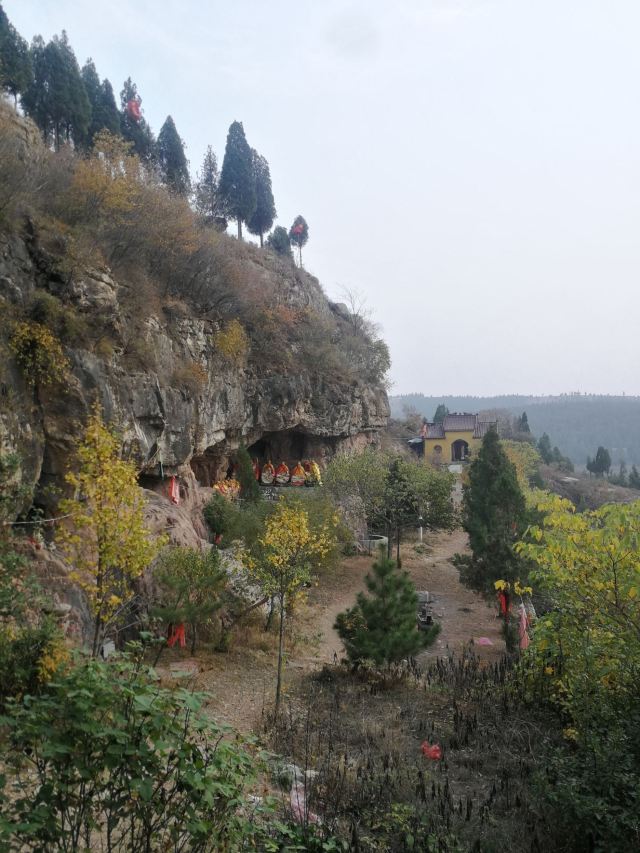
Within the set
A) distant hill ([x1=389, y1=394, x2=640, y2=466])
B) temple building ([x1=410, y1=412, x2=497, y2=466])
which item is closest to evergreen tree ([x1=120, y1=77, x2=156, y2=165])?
temple building ([x1=410, y1=412, x2=497, y2=466])

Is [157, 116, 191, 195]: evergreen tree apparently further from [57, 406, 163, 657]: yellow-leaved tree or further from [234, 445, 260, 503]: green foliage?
[57, 406, 163, 657]: yellow-leaved tree

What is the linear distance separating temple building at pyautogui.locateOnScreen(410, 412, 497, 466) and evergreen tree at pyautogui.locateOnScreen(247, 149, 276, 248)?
24.9 metres

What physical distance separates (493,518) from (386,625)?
7.86 m

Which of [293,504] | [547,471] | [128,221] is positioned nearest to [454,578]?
[293,504]

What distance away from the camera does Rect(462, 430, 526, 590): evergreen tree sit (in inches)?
674

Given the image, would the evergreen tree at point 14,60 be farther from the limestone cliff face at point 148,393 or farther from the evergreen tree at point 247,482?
the evergreen tree at point 247,482

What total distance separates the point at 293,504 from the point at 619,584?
40.1 ft

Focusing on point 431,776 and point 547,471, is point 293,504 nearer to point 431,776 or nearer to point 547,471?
point 431,776

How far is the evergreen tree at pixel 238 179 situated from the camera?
39.8 metres

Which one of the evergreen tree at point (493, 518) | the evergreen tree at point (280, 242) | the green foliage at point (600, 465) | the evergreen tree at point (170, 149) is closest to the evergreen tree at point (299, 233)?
the evergreen tree at point (280, 242)

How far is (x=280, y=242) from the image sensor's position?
153ft

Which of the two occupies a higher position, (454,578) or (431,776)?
(431,776)

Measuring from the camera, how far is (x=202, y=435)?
68.6ft

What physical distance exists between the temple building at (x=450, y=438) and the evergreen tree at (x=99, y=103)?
37232 mm
